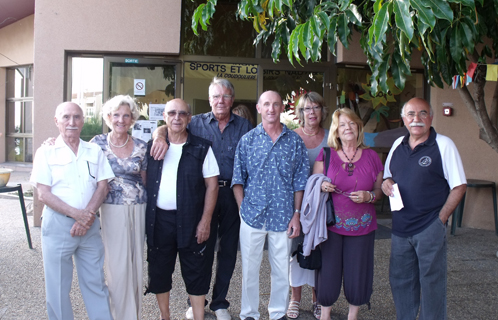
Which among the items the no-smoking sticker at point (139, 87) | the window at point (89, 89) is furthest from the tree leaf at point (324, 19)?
the window at point (89, 89)

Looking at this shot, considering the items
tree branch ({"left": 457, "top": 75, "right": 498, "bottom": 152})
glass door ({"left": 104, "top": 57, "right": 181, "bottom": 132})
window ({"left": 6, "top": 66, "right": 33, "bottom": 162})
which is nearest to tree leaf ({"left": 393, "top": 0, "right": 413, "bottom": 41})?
tree branch ({"left": 457, "top": 75, "right": 498, "bottom": 152})

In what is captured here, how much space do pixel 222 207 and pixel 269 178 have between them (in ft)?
1.99

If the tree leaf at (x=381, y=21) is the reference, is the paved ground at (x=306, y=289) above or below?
below

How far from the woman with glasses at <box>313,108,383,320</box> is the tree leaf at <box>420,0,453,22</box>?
157 centimetres

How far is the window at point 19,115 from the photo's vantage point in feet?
46.0

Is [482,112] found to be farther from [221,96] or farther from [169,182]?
[169,182]

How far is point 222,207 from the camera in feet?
12.7

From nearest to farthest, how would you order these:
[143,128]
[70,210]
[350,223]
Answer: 1. [70,210]
2. [350,223]
3. [143,128]

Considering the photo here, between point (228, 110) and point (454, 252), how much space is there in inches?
160

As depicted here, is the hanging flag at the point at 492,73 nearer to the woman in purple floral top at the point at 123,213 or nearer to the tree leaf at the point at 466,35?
the tree leaf at the point at 466,35

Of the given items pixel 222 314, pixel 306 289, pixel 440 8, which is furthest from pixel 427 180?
pixel 222 314

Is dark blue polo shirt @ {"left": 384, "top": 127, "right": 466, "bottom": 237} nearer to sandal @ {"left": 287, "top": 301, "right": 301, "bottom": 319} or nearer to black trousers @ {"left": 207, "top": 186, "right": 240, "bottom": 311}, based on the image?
sandal @ {"left": 287, "top": 301, "right": 301, "bottom": 319}

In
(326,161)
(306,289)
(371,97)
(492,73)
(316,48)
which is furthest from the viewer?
(371,97)

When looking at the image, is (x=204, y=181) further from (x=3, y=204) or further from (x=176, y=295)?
(x=3, y=204)
